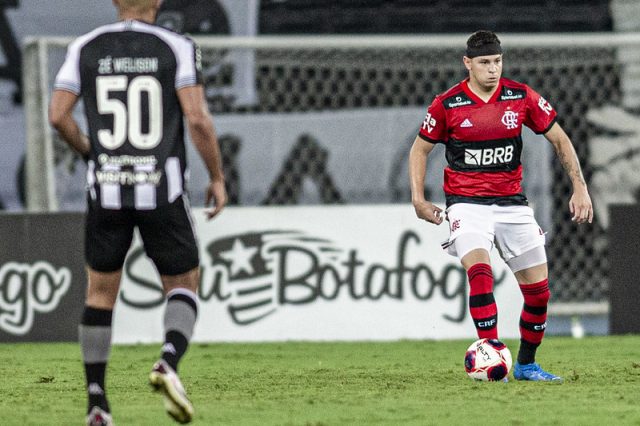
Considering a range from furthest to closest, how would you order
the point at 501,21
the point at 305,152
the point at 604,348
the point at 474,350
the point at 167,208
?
the point at 501,21 → the point at 305,152 → the point at 604,348 → the point at 474,350 → the point at 167,208

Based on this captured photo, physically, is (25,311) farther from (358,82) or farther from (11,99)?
(358,82)

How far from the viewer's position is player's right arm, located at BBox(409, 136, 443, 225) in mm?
7438

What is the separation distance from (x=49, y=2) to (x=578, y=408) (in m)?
8.46

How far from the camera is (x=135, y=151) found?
5500mm

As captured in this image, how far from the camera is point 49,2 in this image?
13281mm

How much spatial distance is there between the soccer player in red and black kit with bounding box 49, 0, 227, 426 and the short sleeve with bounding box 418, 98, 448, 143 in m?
2.30

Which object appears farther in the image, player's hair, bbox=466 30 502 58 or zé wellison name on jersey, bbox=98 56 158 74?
player's hair, bbox=466 30 502 58

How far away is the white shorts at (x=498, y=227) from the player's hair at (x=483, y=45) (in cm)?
78

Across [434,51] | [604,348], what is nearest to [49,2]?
[434,51]

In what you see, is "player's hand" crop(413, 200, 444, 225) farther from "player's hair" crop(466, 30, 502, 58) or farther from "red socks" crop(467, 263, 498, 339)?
"player's hair" crop(466, 30, 502, 58)

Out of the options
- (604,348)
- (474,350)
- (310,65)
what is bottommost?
(604,348)

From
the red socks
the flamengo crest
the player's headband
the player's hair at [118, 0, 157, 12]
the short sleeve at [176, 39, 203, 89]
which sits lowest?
the red socks

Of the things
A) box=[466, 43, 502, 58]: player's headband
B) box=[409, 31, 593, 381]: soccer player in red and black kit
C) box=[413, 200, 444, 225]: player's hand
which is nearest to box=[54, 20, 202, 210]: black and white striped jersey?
box=[413, 200, 444, 225]: player's hand

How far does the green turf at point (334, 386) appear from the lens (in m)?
5.84
